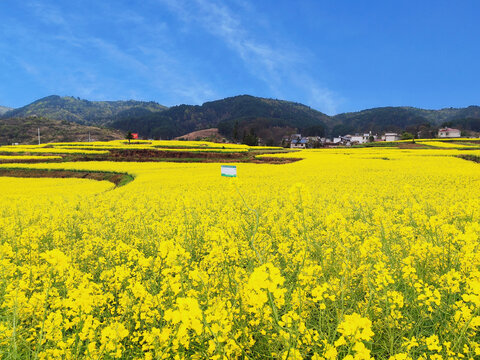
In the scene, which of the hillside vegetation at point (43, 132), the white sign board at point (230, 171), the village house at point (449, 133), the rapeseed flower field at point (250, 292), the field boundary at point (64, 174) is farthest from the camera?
the hillside vegetation at point (43, 132)

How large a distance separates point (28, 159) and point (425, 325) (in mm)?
49804

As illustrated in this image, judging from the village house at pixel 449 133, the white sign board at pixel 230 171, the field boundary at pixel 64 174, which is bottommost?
the field boundary at pixel 64 174

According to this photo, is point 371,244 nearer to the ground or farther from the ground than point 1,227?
farther from the ground

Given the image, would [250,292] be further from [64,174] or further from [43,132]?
[43,132]

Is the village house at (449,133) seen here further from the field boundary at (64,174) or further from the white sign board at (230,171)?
the white sign board at (230,171)

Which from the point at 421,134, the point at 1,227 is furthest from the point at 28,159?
Result: the point at 421,134

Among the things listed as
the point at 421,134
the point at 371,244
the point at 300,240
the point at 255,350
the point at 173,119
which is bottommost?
the point at 255,350

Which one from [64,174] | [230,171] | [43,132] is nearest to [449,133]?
[64,174]

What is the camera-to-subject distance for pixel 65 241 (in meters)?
6.16

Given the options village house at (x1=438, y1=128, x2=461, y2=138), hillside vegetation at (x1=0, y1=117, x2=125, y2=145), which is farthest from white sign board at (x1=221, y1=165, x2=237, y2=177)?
hillside vegetation at (x1=0, y1=117, x2=125, y2=145)

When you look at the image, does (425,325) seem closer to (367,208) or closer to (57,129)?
(367,208)

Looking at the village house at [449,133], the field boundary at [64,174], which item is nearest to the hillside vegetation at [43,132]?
the field boundary at [64,174]

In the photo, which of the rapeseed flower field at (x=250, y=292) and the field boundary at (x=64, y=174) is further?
the field boundary at (x=64, y=174)

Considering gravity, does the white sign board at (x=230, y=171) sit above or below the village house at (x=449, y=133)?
below
